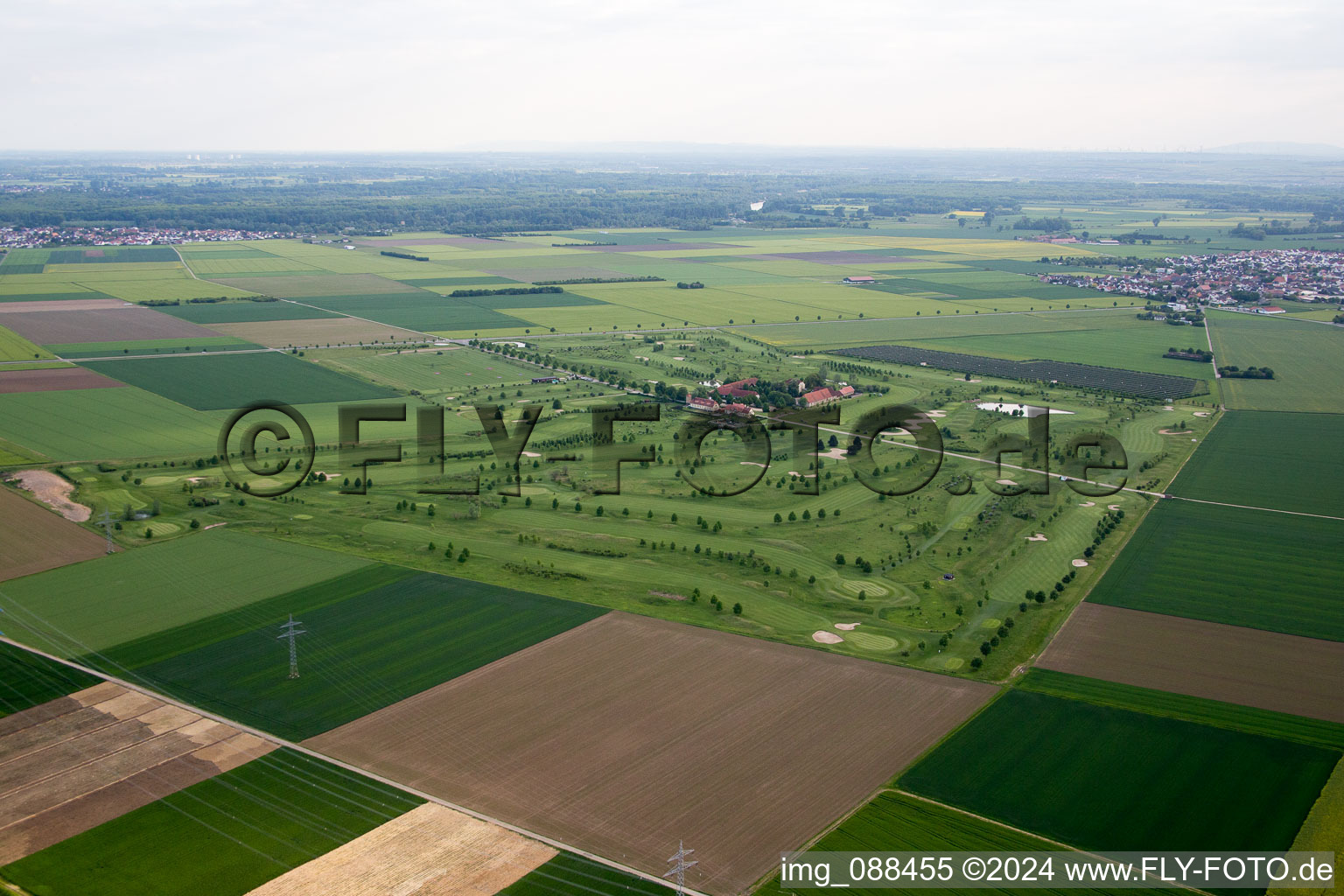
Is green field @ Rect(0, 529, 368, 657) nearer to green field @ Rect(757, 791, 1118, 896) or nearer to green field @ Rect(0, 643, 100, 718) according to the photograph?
green field @ Rect(0, 643, 100, 718)

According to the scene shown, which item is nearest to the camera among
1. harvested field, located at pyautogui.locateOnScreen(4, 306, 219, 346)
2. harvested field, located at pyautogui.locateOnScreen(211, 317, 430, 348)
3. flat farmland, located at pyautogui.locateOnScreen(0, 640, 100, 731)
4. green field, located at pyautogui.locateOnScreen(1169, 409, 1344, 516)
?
flat farmland, located at pyautogui.locateOnScreen(0, 640, 100, 731)

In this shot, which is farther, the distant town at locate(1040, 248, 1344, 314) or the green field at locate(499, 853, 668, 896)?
the distant town at locate(1040, 248, 1344, 314)

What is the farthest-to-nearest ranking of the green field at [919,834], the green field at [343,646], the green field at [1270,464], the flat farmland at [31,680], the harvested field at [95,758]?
the green field at [1270,464] < the green field at [343,646] < the flat farmland at [31,680] < the harvested field at [95,758] < the green field at [919,834]

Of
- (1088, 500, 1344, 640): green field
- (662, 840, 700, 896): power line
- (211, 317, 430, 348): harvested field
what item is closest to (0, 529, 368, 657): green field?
(662, 840, 700, 896): power line

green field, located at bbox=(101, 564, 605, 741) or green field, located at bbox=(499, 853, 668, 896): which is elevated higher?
green field, located at bbox=(101, 564, 605, 741)

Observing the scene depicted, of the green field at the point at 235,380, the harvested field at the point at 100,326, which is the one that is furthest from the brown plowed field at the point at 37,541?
the harvested field at the point at 100,326

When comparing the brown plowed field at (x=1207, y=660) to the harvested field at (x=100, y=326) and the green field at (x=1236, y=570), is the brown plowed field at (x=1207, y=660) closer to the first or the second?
the green field at (x=1236, y=570)
